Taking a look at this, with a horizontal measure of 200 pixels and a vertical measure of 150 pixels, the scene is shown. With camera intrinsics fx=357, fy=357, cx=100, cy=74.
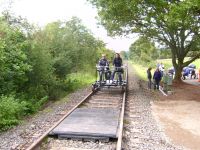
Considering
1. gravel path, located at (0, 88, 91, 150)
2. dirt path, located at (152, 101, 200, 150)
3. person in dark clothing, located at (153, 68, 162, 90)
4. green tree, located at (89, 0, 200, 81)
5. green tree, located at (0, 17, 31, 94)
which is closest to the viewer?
gravel path, located at (0, 88, 91, 150)

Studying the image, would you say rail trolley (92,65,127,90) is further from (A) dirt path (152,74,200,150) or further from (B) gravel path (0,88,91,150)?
(B) gravel path (0,88,91,150)

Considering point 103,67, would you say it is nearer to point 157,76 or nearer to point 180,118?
point 157,76

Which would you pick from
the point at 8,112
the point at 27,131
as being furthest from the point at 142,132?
the point at 8,112

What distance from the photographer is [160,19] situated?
23.3 metres

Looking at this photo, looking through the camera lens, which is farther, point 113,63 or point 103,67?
point 113,63

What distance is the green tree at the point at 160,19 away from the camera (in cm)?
1889

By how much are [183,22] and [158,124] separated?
9550 millimetres

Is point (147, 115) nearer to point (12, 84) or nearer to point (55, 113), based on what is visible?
point (55, 113)

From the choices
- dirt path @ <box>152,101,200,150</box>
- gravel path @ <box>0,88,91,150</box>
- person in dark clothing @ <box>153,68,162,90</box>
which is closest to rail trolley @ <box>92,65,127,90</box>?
dirt path @ <box>152,101,200,150</box>

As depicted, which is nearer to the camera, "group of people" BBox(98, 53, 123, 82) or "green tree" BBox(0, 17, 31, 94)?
"green tree" BBox(0, 17, 31, 94)

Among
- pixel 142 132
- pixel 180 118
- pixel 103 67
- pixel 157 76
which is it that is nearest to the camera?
pixel 142 132

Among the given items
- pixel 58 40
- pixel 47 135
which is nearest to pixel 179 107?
pixel 47 135

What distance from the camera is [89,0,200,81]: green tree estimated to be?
18.9m

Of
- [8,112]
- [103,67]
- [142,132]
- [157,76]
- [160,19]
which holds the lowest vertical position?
[142,132]
